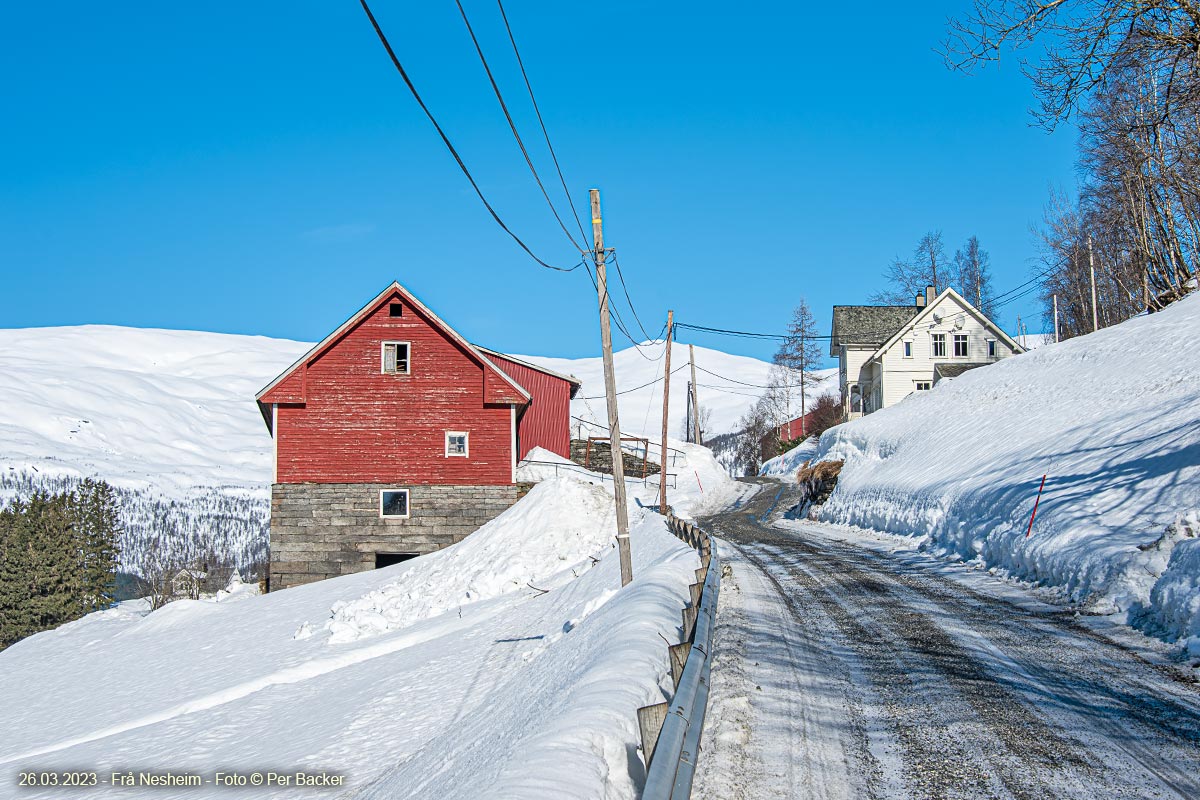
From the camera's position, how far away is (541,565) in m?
26.6

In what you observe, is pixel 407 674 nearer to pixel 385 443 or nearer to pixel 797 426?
pixel 385 443

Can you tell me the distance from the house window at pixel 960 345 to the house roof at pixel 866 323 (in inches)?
361

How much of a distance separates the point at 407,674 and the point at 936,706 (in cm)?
1128

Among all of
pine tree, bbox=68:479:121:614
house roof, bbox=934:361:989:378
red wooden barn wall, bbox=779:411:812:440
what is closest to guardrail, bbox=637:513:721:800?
house roof, bbox=934:361:989:378

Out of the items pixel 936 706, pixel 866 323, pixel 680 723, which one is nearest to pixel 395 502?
pixel 936 706

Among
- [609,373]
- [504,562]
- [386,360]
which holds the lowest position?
[504,562]

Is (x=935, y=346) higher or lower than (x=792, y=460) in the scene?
higher

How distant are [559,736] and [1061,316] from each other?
77.9 metres

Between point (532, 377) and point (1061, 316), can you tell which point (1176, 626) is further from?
point (1061, 316)

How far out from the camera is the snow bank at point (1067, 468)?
11.9 meters

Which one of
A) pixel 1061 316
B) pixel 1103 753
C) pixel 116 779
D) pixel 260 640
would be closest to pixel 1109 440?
pixel 1103 753

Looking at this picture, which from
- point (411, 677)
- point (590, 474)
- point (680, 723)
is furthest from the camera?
point (590, 474)

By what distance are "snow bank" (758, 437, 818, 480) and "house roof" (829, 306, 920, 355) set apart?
26.5 feet

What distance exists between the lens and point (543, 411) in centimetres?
4928
